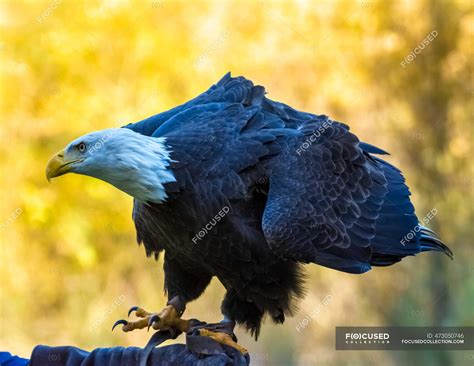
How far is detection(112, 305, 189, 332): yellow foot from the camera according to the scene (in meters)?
2.86

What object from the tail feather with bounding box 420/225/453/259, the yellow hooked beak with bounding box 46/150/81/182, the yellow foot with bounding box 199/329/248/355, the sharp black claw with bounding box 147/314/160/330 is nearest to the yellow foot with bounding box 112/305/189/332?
the sharp black claw with bounding box 147/314/160/330

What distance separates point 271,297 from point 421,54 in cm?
459

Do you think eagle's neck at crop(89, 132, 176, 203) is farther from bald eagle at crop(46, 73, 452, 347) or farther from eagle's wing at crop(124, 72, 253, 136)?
eagle's wing at crop(124, 72, 253, 136)

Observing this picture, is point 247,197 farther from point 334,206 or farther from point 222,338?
point 222,338

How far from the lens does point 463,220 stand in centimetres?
655

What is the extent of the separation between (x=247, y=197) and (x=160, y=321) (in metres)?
0.64

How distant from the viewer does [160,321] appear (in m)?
2.86

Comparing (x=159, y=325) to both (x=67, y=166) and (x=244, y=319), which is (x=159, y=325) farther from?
(x=67, y=166)

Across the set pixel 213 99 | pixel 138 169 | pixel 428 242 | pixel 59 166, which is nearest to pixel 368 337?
pixel 428 242

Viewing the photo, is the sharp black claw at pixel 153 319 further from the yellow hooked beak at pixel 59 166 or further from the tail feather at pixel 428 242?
the tail feather at pixel 428 242

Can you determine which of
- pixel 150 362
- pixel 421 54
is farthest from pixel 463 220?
pixel 150 362

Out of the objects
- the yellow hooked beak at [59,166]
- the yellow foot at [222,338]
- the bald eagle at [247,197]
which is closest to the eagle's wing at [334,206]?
the bald eagle at [247,197]

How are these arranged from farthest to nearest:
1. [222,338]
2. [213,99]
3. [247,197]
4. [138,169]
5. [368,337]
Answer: [368,337] → [213,99] → [222,338] → [247,197] → [138,169]

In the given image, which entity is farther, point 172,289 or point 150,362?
point 172,289
